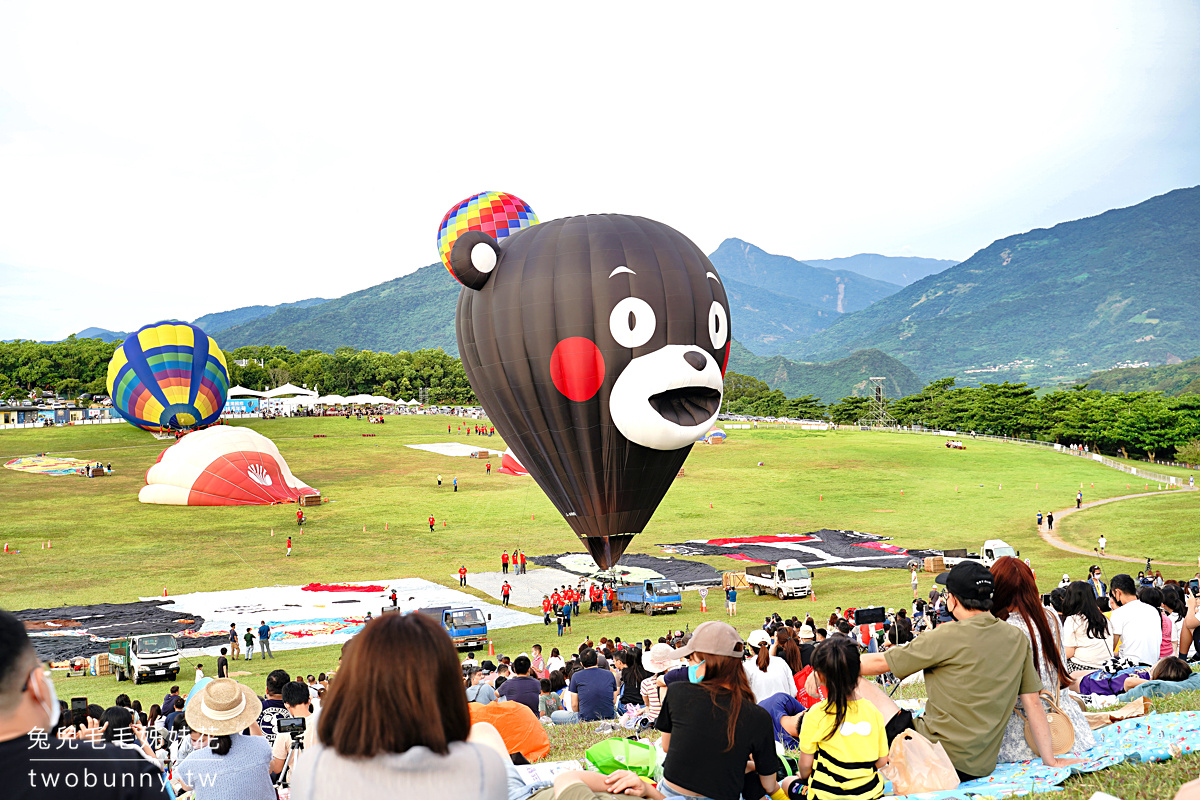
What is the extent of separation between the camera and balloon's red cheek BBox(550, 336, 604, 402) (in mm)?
19375

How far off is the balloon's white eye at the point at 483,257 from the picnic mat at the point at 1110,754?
1643cm

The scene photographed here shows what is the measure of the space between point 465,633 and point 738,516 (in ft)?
79.0

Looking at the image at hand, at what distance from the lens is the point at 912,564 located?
101 ft

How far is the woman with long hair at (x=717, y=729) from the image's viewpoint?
4691 millimetres

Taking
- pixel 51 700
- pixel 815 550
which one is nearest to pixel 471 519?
pixel 815 550

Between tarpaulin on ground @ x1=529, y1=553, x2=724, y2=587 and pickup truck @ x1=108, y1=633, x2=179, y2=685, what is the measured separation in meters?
12.6

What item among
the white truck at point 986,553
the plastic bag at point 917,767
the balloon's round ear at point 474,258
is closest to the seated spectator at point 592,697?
the plastic bag at point 917,767

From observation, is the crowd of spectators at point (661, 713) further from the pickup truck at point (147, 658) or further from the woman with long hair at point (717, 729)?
the pickup truck at point (147, 658)

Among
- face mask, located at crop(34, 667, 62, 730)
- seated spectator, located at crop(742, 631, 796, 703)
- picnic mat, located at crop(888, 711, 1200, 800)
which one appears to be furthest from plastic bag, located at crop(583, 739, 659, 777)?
face mask, located at crop(34, 667, 62, 730)

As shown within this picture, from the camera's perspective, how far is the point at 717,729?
4.70m

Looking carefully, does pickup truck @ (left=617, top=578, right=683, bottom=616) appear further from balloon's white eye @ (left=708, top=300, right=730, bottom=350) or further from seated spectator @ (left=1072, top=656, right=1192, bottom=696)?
seated spectator @ (left=1072, top=656, right=1192, bottom=696)

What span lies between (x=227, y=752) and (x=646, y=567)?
2658cm

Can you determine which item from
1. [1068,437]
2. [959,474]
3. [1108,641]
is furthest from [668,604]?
[1068,437]

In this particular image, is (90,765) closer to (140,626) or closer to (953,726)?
(953,726)
